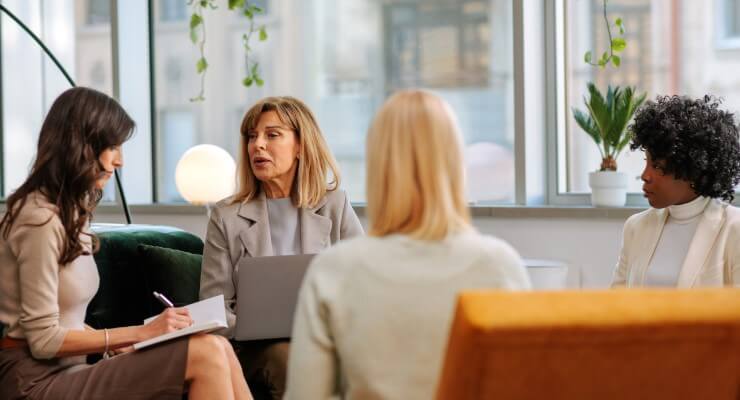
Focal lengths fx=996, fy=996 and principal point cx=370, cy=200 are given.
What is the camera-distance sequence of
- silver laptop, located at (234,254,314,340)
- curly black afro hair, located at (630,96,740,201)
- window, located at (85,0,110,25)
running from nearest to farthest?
silver laptop, located at (234,254,314,340) → curly black afro hair, located at (630,96,740,201) → window, located at (85,0,110,25)

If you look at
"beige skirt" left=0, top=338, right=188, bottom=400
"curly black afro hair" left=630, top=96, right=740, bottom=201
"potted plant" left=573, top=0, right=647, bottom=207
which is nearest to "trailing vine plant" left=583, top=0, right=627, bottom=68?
"potted plant" left=573, top=0, right=647, bottom=207

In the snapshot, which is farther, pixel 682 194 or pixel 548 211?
pixel 548 211

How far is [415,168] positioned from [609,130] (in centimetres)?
268

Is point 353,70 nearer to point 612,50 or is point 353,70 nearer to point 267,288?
point 612,50

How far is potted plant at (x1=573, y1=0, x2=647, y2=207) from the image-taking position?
407cm

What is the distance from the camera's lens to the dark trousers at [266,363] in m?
2.85

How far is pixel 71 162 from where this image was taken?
2.36m

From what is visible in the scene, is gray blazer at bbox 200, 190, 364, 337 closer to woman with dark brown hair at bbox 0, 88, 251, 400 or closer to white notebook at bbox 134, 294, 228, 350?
white notebook at bbox 134, 294, 228, 350

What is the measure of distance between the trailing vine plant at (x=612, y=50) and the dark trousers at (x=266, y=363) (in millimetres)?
2147

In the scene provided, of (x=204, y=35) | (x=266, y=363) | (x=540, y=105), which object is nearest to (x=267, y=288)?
(x=266, y=363)

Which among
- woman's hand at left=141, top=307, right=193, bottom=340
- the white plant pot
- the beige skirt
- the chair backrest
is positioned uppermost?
the white plant pot

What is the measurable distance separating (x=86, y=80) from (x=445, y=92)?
90.7 inches

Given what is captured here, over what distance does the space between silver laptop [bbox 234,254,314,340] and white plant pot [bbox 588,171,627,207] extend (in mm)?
1825

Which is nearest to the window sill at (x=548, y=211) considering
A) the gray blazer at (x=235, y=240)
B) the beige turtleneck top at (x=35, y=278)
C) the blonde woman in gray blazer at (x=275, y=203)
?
the blonde woman in gray blazer at (x=275, y=203)
